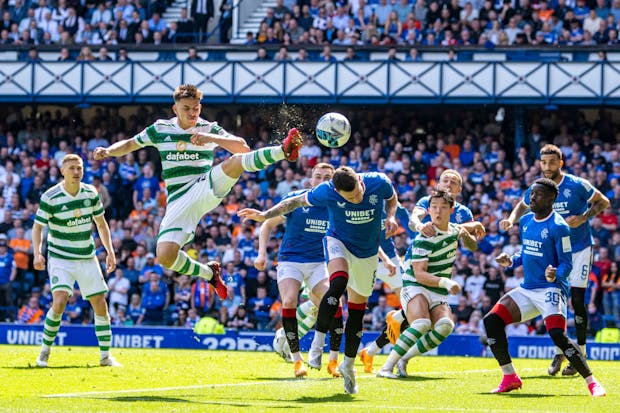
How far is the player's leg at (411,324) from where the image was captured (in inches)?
562

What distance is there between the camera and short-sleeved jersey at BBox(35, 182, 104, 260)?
1609 centimetres

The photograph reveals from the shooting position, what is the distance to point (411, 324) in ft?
47.5

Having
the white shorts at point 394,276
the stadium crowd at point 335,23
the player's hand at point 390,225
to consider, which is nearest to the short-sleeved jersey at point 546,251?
the player's hand at point 390,225

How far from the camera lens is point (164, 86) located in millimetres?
33031

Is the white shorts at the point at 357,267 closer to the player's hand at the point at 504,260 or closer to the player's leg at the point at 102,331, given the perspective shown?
the player's hand at the point at 504,260

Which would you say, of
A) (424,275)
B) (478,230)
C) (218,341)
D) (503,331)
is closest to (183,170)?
(424,275)

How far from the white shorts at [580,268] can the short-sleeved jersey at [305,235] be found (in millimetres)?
3109

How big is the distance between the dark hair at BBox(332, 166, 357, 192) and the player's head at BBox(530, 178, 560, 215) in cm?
193

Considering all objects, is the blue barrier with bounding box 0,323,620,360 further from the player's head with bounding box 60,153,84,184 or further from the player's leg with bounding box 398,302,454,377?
the player's leg with bounding box 398,302,454,377

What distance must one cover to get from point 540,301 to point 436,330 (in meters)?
1.85

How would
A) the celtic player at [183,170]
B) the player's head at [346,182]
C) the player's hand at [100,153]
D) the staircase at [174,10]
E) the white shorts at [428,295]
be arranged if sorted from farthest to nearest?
1. the staircase at [174,10]
2. the white shorts at [428,295]
3. the celtic player at [183,170]
4. the player's hand at [100,153]
5. the player's head at [346,182]

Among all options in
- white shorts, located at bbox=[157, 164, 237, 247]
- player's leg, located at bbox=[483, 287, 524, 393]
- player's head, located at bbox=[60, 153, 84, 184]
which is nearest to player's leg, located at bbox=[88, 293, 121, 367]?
player's head, located at bbox=[60, 153, 84, 184]

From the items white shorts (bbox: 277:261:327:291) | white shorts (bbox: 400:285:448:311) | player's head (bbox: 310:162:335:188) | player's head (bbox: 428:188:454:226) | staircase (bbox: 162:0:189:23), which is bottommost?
white shorts (bbox: 400:285:448:311)

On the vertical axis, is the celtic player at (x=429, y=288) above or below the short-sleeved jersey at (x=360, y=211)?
below
